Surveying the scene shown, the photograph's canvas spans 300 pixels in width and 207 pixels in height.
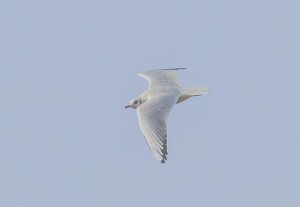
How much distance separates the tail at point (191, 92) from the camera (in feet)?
58.1

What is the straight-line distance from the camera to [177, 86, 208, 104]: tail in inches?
698

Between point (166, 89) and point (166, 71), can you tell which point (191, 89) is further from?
point (166, 71)

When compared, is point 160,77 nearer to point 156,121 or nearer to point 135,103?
point 135,103

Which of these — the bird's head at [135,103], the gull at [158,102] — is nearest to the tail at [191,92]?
the gull at [158,102]

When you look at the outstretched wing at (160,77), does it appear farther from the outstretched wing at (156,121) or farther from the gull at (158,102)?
the outstretched wing at (156,121)

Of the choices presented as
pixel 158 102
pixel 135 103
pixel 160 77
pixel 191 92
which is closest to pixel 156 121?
pixel 158 102

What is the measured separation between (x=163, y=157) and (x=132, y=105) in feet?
9.40

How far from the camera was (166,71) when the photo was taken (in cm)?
1955

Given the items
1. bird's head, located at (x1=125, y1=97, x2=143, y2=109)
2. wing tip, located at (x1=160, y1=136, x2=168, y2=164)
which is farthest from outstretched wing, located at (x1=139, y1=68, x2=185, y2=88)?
wing tip, located at (x1=160, y1=136, x2=168, y2=164)

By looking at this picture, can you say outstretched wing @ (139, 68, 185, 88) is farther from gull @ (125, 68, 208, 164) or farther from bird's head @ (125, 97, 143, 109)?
bird's head @ (125, 97, 143, 109)

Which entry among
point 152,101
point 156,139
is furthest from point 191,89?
point 156,139

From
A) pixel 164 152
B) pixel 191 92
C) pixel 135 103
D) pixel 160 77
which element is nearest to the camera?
pixel 164 152

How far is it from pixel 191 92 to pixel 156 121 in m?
2.16

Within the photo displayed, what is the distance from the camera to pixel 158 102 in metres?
16.5
